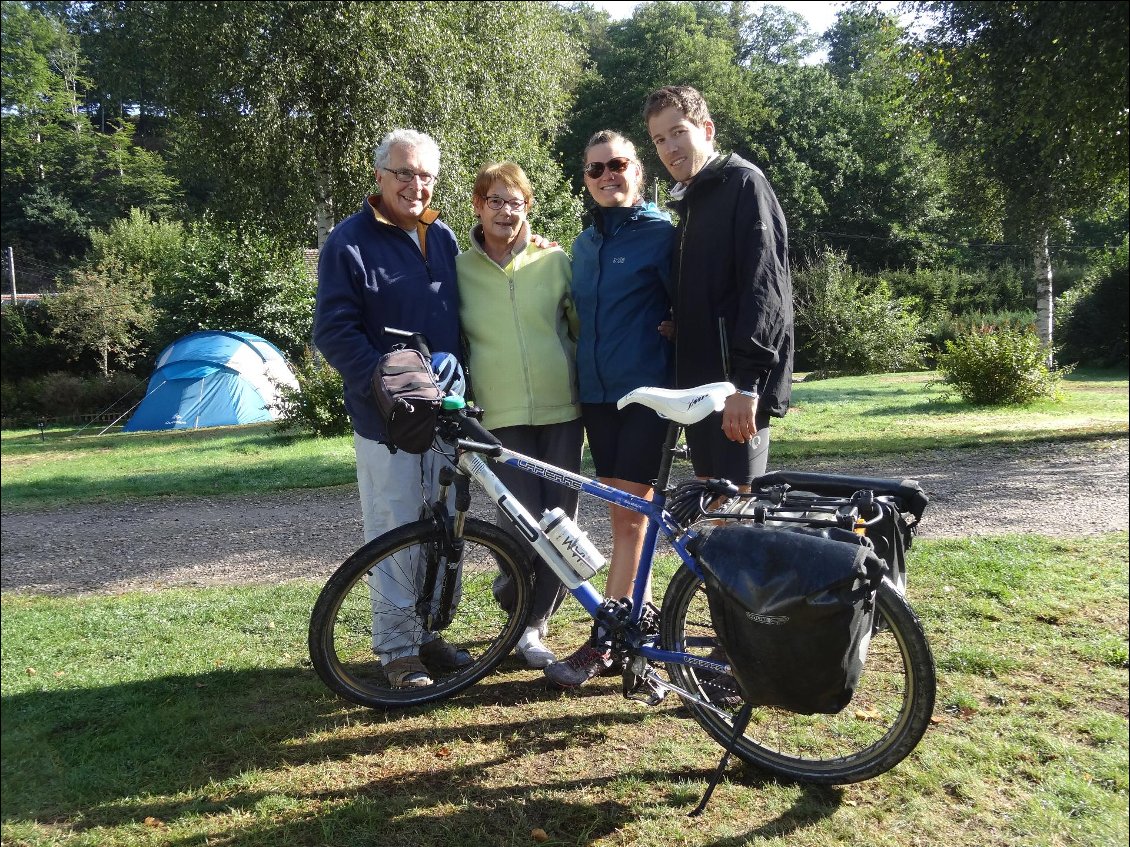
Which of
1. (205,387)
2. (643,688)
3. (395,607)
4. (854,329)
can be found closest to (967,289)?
(854,329)

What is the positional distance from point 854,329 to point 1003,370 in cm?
1073

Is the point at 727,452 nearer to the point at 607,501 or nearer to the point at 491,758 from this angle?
the point at 607,501

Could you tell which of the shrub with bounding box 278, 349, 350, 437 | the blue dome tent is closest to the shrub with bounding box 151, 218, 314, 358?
the blue dome tent

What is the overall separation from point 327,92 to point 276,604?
35.1 ft

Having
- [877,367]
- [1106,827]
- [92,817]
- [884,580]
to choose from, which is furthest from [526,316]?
[877,367]

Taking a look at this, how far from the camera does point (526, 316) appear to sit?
3609mm

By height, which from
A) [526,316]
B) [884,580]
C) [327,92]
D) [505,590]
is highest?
[327,92]

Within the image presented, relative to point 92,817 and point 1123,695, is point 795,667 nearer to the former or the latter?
point 1123,695

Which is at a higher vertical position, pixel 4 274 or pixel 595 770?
pixel 4 274

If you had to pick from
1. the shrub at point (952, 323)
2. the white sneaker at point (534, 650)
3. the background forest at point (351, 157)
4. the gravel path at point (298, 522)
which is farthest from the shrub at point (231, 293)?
the shrub at point (952, 323)

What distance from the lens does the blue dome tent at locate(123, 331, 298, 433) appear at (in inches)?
640

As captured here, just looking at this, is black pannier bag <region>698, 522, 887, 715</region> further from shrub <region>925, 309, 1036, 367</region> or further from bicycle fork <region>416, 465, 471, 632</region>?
shrub <region>925, 309, 1036, 367</region>

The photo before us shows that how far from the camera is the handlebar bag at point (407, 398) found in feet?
10.2

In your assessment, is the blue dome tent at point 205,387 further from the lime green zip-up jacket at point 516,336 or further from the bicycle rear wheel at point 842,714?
the bicycle rear wheel at point 842,714
